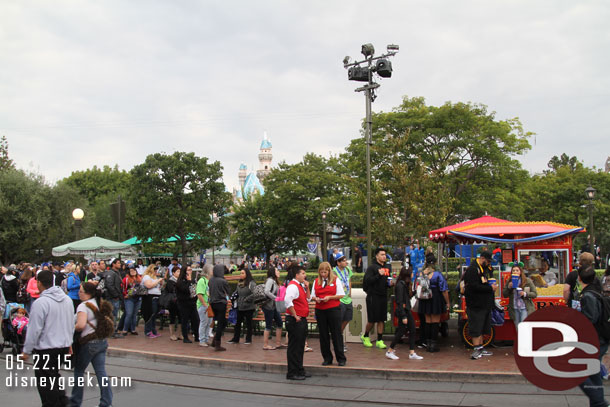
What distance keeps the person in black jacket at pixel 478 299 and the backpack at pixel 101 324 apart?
6.15m

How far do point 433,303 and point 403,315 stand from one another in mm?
993

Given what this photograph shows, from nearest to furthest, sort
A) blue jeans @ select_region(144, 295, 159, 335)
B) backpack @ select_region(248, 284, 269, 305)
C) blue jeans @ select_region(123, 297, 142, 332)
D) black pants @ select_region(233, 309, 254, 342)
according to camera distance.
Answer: backpack @ select_region(248, 284, 269, 305), black pants @ select_region(233, 309, 254, 342), blue jeans @ select_region(144, 295, 159, 335), blue jeans @ select_region(123, 297, 142, 332)

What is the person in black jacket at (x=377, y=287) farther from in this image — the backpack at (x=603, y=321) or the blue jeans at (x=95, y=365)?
the blue jeans at (x=95, y=365)

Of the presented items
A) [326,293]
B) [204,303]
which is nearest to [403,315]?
[326,293]

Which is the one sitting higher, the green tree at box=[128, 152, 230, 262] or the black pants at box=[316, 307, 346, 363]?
the green tree at box=[128, 152, 230, 262]

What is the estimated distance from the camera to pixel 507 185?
36125 millimetres

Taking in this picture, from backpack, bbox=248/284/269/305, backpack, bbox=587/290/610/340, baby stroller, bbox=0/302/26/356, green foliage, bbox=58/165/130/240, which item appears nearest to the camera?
backpack, bbox=587/290/610/340

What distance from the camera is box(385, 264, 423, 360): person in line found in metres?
10.1

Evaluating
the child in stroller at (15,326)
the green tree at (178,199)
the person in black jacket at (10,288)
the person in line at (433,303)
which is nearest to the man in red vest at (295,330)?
the person in line at (433,303)

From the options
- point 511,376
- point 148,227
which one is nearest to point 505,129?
point 148,227

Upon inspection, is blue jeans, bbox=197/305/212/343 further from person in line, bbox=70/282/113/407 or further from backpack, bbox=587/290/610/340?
backpack, bbox=587/290/610/340

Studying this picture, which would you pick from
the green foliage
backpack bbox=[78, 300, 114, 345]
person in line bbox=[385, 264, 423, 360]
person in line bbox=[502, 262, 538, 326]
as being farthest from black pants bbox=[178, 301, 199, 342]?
the green foliage

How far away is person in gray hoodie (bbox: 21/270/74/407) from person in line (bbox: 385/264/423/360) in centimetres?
574

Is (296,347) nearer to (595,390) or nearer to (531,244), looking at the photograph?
(595,390)
